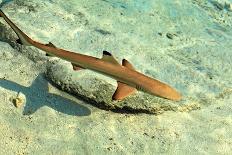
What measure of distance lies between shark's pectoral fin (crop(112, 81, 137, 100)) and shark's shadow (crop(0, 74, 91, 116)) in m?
0.78

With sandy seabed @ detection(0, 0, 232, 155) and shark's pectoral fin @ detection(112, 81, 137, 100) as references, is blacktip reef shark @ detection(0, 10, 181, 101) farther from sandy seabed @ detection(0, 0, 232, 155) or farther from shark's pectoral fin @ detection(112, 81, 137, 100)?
sandy seabed @ detection(0, 0, 232, 155)

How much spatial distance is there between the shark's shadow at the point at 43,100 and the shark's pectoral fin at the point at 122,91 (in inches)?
30.7

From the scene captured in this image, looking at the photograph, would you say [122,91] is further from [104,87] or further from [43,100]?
[43,100]

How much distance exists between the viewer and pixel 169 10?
848 centimetres

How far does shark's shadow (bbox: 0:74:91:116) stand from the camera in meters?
5.33

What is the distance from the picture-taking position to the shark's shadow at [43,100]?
5.33 meters

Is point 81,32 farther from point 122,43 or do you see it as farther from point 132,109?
point 132,109

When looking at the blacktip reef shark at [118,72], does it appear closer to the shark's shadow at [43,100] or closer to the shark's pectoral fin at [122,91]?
the shark's pectoral fin at [122,91]

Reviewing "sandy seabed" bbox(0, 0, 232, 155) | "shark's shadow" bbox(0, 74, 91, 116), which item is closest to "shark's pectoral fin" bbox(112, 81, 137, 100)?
"sandy seabed" bbox(0, 0, 232, 155)

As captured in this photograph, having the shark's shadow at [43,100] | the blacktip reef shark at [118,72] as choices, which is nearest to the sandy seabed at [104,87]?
the shark's shadow at [43,100]

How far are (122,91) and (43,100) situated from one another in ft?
4.07

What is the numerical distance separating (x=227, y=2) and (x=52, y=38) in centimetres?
516

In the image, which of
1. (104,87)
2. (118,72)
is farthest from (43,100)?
(118,72)

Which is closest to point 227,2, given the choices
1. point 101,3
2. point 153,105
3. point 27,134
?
point 101,3
